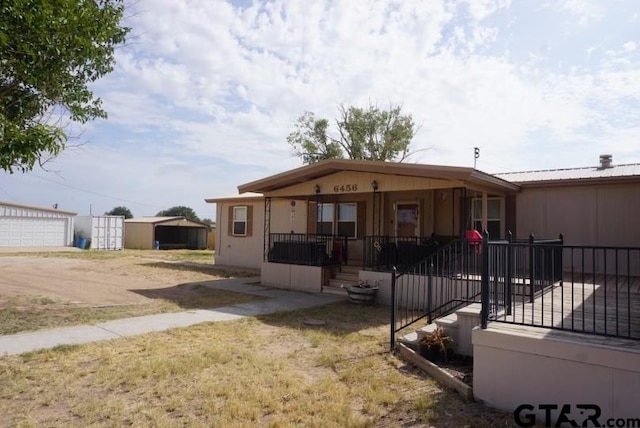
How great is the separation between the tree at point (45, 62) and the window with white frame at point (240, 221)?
1057 centimetres

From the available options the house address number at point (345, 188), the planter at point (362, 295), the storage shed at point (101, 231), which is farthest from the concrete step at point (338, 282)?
the storage shed at point (101, 231)

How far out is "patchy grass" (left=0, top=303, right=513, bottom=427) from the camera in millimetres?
4031

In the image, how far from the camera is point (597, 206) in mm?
11023

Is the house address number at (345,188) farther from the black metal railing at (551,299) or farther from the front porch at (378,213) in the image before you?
the black metal railing at (551,299)

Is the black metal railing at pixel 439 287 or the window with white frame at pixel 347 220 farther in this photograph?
the window with white frame at pixel 347 220

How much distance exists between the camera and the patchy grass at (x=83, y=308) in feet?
24.7

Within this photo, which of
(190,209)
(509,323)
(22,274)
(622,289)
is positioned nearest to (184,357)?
(509,323)

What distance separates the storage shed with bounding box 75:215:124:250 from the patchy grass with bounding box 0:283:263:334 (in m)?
22.0

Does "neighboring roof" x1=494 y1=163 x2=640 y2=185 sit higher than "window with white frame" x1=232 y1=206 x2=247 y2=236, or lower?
higher

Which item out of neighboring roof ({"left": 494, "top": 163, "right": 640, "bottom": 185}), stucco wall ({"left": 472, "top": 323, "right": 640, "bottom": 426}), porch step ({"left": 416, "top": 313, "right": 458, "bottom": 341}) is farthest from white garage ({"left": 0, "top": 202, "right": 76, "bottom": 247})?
stucco wall ({"left": 472, "top": 323, "right": 640, "bottom": 426})

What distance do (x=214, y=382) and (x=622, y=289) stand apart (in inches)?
277

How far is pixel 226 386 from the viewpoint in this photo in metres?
4.73

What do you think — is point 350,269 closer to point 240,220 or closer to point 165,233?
point 240,220

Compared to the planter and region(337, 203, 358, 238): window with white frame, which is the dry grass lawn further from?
region(337, 203, 358, 238): window with white frame
